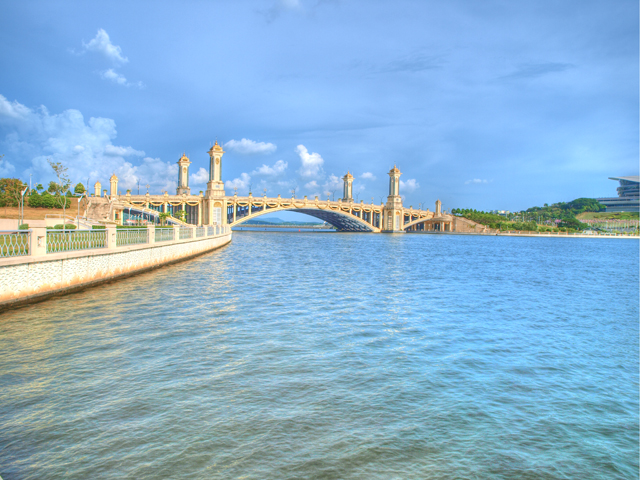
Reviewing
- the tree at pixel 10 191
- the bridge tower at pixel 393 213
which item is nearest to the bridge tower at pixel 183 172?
the tree at pixel 10 191

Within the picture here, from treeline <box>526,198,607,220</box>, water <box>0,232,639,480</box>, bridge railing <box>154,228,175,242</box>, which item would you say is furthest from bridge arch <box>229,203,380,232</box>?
treeline <box>526,198,607,220</box>

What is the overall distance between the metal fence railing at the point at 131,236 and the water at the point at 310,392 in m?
6.61

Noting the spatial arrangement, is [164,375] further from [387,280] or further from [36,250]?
[387,280]

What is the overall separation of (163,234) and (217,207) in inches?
2309

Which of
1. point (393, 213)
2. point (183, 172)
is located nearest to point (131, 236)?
point (183, 172)

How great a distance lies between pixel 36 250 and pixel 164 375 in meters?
8.30

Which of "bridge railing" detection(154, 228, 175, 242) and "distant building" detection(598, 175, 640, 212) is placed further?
"distant building" detection(598, 175, 640, 212)

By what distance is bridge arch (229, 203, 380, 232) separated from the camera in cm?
8894

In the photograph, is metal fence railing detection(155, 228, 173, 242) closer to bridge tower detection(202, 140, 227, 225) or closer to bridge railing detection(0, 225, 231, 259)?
bridge railing detection(0, 225, 231, 259)

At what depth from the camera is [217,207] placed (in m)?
84.2

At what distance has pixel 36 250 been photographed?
1279cm

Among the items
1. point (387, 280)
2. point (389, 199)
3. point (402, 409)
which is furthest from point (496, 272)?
point (389, 199)

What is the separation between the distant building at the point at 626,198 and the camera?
577 feet

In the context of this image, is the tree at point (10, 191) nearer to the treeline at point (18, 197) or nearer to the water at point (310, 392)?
the treeline at point (18, 197)
